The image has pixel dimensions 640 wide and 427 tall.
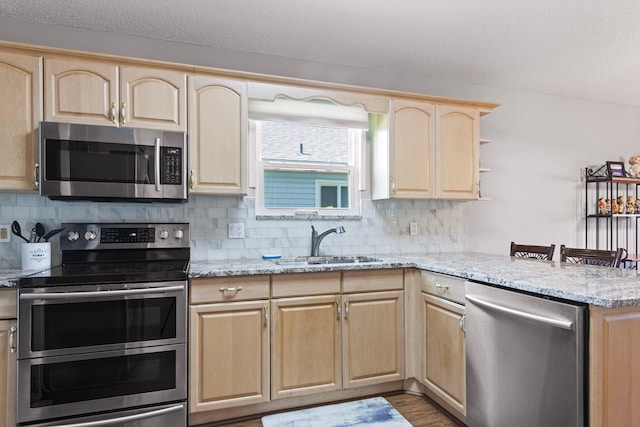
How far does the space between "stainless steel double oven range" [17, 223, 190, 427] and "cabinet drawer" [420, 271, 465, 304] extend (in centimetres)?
146

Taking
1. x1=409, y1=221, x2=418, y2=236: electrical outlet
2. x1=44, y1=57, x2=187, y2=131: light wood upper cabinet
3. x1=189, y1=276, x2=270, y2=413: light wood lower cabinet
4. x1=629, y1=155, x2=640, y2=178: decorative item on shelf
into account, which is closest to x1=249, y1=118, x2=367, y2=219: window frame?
x1=409, y1=221, x2=418, y2=236: electrical outlet

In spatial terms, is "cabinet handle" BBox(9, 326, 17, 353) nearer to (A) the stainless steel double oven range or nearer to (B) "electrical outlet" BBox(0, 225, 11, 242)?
(A) the stainless steel double oven range

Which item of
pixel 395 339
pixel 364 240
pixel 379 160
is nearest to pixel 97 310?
pixel 395 339

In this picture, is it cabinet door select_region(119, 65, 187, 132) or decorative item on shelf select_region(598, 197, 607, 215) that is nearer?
cabinet door select_region(119, 65, 187, 132)

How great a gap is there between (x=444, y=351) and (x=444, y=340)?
0.06 m

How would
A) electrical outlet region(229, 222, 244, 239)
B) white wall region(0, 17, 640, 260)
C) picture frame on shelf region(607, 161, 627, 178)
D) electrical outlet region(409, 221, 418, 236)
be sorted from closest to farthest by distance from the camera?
1. electrical outlet region(229, 222, 244, 239)
2. electrical outlet region(409, 221, 418, 236)
3. white wall region(0, 17, 640, 260)
4. picture frame on shelf region(607, 161, 627, 178)

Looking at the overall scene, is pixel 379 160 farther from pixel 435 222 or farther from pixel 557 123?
pixel 557 123

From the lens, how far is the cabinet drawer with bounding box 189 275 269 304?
212cm

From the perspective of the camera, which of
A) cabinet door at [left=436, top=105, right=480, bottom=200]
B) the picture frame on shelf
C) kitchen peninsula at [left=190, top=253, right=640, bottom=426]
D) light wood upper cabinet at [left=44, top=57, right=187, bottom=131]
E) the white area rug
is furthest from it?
the picture frame on shelf

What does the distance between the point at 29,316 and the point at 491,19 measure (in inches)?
122

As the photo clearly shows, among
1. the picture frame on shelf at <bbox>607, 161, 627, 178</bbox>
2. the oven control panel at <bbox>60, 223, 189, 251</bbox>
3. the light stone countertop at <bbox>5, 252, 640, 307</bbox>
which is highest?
the picture frame on shelf at <bbox>607, 161, 627, 178</bbox>

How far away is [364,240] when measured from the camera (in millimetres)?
3131

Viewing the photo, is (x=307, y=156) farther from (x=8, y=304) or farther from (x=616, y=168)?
(x=616, y=168)

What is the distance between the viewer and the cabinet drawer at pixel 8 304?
5.95 ft
